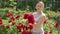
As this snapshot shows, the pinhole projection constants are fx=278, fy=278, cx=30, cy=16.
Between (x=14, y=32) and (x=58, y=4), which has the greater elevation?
(x=14, y=32)

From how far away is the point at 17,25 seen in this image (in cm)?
534

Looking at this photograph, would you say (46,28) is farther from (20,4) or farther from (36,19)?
(20,4)

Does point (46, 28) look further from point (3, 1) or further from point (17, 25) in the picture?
point (3, 1)

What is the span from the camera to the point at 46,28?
21.6 feet

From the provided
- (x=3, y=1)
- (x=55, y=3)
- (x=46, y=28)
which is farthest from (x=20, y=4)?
(x=46, y=28)

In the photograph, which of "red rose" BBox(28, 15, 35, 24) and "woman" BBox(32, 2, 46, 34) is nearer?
"red rose" BBox(28, 15, 35, 24)

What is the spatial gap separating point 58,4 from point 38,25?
16428 mm

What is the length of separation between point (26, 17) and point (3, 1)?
15.2m

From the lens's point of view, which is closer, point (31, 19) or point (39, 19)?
point (31, 19)

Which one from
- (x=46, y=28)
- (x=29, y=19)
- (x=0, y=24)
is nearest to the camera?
(x=29, y=19)

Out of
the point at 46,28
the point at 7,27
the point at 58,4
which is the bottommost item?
the point at 58,4

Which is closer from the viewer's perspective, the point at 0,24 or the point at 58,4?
the point at 0,24

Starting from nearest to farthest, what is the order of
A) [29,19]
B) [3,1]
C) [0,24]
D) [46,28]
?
[29,19] → [0,24] → [46,28] → [3,1]

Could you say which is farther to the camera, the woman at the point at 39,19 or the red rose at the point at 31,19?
the woman at the point at 39,19
